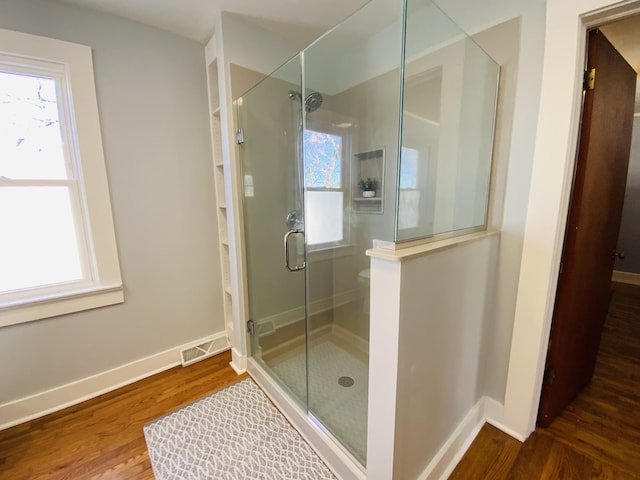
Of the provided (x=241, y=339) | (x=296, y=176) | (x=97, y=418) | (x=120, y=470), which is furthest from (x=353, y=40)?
(x=97, y=418)

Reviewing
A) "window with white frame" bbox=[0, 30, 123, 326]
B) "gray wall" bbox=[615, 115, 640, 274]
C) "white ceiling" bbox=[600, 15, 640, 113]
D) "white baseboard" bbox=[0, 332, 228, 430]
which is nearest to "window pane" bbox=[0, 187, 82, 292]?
"window with white frame" bbox=[0, 30, 123, 326]

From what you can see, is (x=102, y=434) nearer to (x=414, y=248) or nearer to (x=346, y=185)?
(x=414, y=248)

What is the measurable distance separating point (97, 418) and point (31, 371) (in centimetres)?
49

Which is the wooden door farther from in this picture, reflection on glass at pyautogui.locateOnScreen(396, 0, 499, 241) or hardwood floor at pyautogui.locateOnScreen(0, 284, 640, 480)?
reflection on glass at pyautogui.locateOnScreen(396, 0, 499, 241)

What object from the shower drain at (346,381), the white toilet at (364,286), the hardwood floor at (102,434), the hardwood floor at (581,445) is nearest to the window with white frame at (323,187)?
the white toilet at (364,286)

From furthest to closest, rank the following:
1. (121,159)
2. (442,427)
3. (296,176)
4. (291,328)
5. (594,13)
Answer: (291,328) → (296,176) → (121,159) → (442,427) → (594,13)

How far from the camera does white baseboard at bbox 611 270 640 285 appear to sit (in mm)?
3635

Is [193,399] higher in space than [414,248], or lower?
lower

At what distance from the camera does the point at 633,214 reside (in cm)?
357

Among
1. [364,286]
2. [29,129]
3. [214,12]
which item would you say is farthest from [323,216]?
[29,129]

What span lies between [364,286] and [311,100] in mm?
1440

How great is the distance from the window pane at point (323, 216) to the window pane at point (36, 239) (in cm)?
156

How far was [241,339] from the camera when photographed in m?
2.03

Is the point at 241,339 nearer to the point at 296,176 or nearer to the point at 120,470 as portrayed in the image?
the point at 120,470
